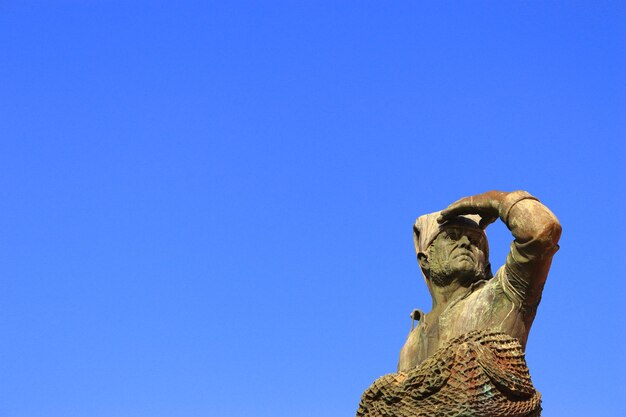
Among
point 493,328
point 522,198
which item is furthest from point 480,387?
point 522,198

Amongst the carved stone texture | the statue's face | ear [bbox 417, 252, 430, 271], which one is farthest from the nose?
the carved stone texture

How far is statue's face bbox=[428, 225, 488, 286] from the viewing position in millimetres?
11211

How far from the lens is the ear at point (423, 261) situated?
1164cm

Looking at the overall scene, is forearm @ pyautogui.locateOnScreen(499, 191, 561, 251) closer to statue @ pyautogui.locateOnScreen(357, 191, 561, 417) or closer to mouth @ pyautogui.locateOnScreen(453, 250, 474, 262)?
statue @ pyautogui.locateOnScreen(357, 191, 561, 417)

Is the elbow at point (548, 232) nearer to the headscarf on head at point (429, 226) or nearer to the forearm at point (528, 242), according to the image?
the forearm at point (528, 242)

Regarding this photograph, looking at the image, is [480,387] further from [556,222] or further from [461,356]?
[556,222]

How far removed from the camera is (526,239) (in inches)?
397

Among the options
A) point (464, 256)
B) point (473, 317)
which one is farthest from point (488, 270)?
point (473, 317)

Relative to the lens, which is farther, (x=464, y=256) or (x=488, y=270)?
(x=488, y=270)

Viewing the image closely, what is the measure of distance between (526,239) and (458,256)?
128 cm

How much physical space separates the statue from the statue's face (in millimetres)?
10

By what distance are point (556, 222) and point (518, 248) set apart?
420 millimetres

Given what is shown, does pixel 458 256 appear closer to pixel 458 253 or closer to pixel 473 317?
pixel 458 253

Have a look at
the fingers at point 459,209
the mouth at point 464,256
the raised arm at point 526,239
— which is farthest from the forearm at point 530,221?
the mouth at point 464,256
